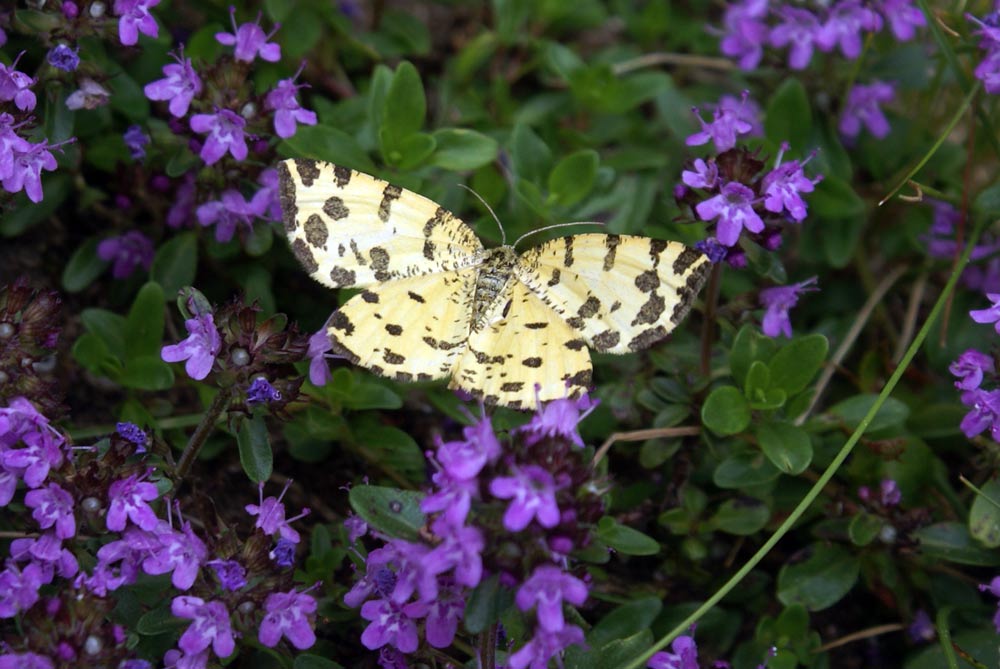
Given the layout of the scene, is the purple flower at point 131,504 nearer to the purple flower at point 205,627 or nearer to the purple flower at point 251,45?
the purple flower at point 205,627

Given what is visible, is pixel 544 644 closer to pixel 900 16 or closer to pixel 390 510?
pixel 390 510

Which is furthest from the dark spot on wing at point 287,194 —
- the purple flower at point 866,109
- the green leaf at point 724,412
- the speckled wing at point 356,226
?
the purple flower at point 866,109

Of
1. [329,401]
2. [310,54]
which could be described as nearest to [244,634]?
[329,401]

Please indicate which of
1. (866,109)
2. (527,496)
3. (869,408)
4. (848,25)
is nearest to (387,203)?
(527,496)

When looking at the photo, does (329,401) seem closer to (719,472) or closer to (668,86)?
(719,472)

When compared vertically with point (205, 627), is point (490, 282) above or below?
above

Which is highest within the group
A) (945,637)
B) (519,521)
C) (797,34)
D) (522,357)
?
(797,34)

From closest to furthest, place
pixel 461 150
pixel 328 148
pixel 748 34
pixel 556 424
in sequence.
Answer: pixel 556 424
pixel 328 148
pixel 461 150
pixel 748 34

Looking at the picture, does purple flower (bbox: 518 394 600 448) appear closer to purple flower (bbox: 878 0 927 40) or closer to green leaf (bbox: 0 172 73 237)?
green leaf (bbox: 0 172 73 237)
